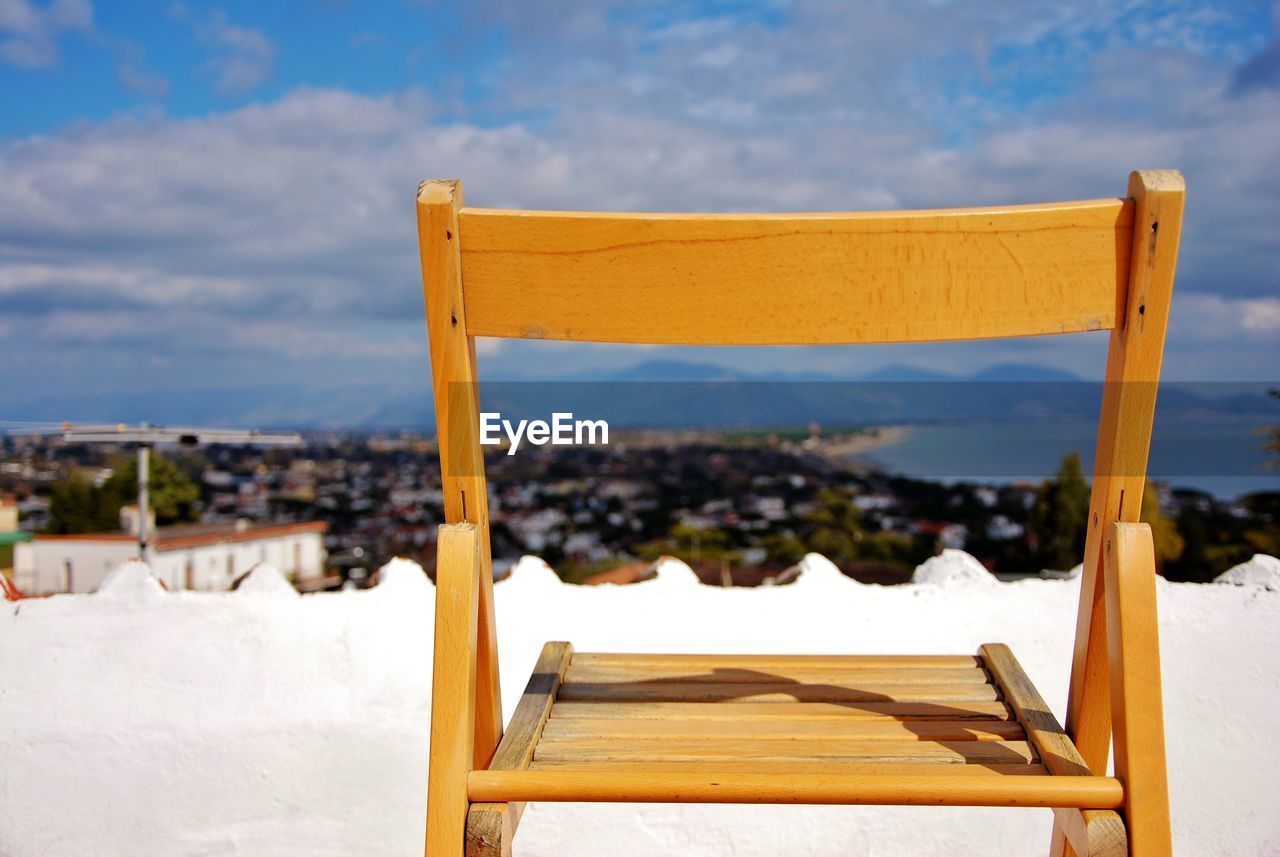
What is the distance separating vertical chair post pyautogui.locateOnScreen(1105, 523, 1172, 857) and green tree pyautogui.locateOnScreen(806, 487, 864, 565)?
31.5 ft

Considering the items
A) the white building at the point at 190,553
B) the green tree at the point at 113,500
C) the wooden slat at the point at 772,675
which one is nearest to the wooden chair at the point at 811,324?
the wooden slat at the point at 772,675

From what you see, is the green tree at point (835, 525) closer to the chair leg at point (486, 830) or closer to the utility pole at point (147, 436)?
the utility pole at point (147, 436)

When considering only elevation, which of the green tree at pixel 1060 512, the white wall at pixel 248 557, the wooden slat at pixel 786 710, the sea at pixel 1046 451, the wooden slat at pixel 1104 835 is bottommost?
the white wall at pixel 248 557

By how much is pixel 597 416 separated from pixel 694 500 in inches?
361

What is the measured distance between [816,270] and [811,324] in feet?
0.17

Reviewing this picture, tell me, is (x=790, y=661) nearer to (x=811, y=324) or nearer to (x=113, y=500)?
(x=811, y=324)

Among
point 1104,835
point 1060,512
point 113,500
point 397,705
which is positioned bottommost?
point 1060,512

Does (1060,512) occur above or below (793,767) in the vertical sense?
below

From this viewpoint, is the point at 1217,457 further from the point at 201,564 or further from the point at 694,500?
the point at 201,564

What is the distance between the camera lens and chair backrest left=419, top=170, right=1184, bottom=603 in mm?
967

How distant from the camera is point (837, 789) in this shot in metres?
0.97

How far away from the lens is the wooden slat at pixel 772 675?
1.40 m

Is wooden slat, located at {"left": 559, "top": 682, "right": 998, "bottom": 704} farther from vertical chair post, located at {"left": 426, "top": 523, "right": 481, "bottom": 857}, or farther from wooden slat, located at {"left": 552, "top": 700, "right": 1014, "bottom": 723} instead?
vertical chair post, located at {"left": 426, "top": 523, "right": 481, "bottom": 857}

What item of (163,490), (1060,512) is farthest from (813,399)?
(163,490)
